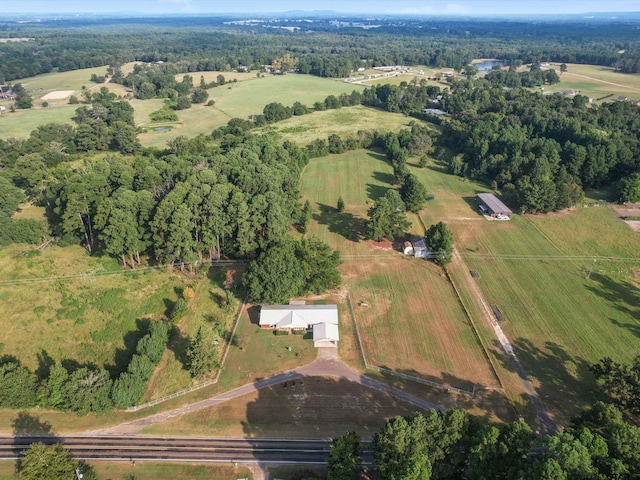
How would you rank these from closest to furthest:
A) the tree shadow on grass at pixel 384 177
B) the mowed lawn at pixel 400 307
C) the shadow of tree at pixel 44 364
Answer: the shadow of tree at pixel 44 364 < the mowed lawn at pixel 400 307 < the tree shadow on grass at pixel 384 177

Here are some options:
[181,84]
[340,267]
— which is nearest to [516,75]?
[181,84]

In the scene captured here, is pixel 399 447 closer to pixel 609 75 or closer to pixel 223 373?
pixel 223 373

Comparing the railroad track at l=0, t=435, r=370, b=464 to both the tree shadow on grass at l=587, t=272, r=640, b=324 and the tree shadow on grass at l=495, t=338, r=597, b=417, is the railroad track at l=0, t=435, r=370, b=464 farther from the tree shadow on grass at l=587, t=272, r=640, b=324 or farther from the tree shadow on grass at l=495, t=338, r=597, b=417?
the tree shadow on grass at l=587, t=272, r=640, b=324

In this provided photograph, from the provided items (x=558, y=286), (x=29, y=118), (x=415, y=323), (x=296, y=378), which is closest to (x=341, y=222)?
(x=415, y=323)

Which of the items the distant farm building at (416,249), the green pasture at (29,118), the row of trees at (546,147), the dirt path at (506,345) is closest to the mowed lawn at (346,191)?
the distant farm building at (416,249)

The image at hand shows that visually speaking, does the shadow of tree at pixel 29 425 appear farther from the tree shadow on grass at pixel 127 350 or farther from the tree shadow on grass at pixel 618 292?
the tree shadow on grass at pixel 618 292

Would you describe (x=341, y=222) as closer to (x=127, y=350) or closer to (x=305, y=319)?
(x=305, y=319)
